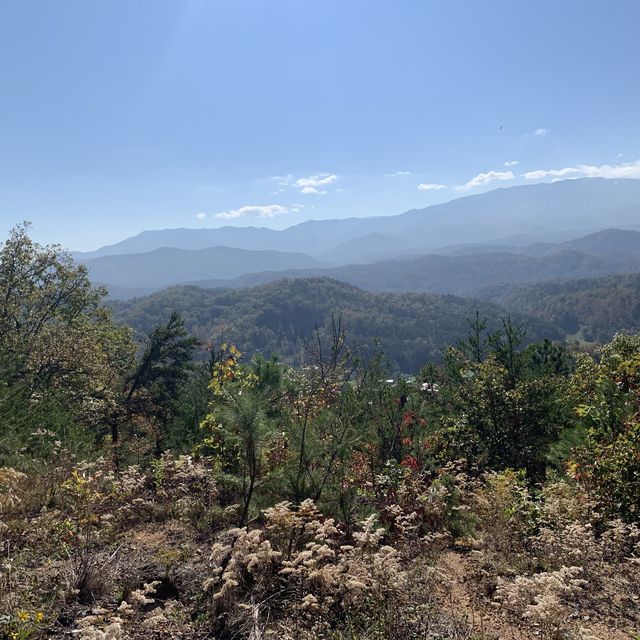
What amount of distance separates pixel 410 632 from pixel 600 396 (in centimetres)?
584

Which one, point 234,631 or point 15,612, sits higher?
point 15,612

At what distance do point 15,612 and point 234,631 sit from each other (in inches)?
73.0

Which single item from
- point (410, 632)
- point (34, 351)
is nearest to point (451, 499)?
point (410, 632)

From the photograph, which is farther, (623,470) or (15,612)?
(623,470)

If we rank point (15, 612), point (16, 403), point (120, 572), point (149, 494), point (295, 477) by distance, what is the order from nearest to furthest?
1. point (15, 612)
2. point (120, 572)
3. point (295, 477)
4. point (149, 494)
5. point (16, 403)

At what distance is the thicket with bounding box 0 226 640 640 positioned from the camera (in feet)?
13.3

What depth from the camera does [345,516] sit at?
A: 567 centimetres

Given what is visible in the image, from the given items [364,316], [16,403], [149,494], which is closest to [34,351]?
[16,403]

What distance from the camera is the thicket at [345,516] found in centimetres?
406

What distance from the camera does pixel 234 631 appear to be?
3.87 meters

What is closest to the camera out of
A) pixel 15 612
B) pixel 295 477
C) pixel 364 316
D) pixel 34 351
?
pixel 15 612

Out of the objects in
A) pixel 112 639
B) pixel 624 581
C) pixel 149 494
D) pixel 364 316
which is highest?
pixel 112 639

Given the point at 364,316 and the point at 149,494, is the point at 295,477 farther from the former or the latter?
the point at 364,316

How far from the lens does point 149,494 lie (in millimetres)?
7324
